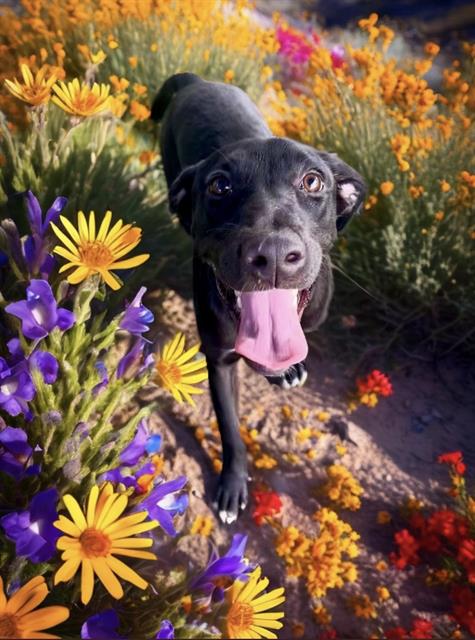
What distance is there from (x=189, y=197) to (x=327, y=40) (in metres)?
8.29

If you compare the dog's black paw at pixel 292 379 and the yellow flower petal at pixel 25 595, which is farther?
the dog's black paw at pixel 292 379

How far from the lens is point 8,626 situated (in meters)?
0.97

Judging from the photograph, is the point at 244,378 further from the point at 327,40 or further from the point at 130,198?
the point at 327,40

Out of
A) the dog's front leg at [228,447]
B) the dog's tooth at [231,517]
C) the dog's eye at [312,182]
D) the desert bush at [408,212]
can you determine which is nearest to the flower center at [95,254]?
the dog's eye at [312,182]

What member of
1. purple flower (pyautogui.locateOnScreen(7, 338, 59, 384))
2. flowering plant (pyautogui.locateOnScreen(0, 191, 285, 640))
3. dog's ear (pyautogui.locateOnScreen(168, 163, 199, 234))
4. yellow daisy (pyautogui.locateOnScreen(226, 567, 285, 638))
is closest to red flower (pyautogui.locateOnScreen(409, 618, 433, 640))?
flowering plant (pyautogui.locateOnScreen(0, 191, 285, 640))

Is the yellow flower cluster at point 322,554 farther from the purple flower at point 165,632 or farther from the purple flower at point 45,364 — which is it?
the purple flower at point 45,364

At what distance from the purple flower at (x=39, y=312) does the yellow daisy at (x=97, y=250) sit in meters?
0.09

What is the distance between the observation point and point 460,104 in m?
2.98

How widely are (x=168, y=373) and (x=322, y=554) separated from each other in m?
1.03

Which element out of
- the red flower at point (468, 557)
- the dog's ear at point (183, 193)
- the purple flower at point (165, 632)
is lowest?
the red flower at point (468, 557)

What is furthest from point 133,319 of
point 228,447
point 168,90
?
point 168,90

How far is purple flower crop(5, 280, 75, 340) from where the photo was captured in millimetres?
1353

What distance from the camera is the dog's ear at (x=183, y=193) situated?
2449mm

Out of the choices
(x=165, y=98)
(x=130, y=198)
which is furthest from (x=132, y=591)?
(x=165, y=98)
